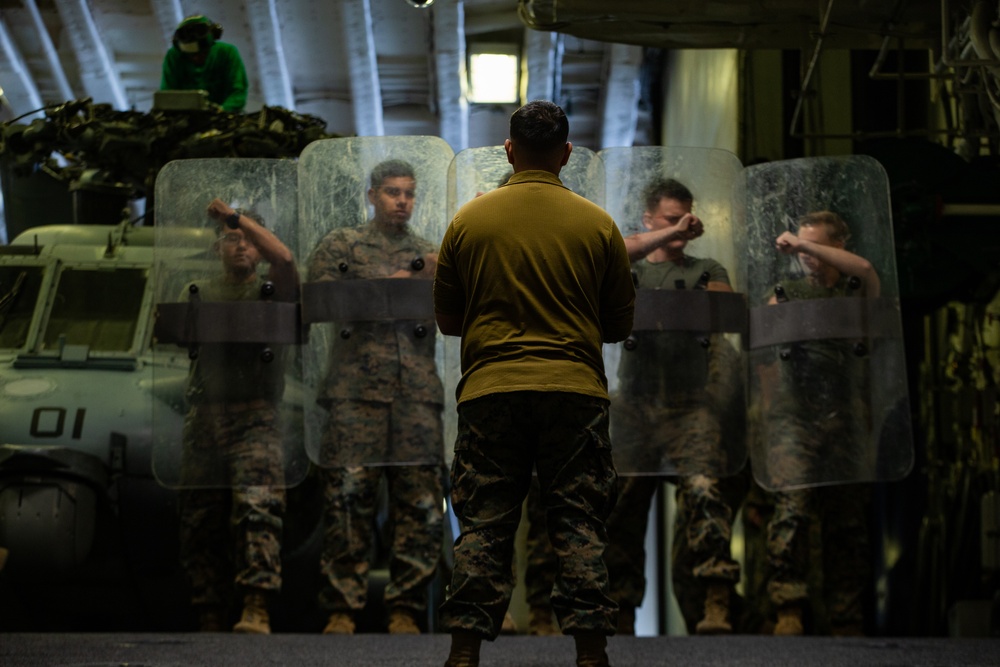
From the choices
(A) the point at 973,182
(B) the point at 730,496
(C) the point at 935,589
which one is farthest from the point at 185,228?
(C) the point at 935,589

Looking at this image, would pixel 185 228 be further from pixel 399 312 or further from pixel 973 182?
pixel 973 182

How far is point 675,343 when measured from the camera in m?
5.70

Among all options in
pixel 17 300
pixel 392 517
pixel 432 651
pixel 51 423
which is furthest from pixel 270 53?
pixel 432 651

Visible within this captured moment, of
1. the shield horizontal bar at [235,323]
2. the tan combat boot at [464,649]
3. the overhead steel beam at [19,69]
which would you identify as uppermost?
the overhead steel beam at [19,69]

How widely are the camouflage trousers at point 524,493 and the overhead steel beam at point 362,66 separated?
5.51m

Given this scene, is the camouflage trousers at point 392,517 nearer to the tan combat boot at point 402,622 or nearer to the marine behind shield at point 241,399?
the tan combat boot at point 402,622

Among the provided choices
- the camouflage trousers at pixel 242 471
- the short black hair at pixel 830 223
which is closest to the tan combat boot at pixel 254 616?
the camouflage trousers at pixel 242 471

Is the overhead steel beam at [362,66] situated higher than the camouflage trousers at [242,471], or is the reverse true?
the overhead steel beam at [362,66]

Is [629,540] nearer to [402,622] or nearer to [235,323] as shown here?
[402,622]

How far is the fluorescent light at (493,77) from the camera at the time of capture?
10.2 metres

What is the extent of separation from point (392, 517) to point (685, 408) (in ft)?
3.88


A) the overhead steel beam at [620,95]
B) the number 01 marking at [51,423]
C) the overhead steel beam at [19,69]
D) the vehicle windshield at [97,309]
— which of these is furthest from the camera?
the overhead steel beam at [620,95]

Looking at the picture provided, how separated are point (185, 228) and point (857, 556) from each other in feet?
9.39

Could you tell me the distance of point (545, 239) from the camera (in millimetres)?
3719
